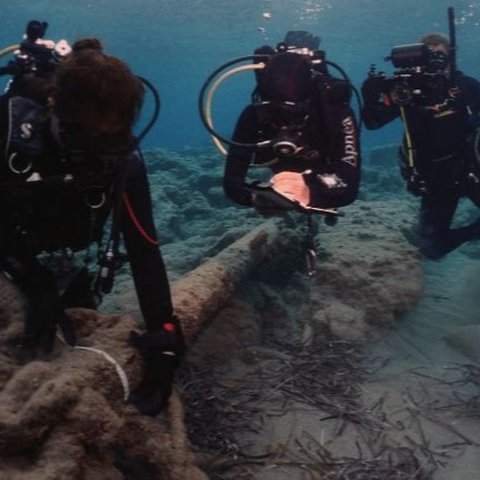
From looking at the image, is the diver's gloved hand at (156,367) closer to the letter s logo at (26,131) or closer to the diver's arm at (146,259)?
the diver's arm at (146,259)

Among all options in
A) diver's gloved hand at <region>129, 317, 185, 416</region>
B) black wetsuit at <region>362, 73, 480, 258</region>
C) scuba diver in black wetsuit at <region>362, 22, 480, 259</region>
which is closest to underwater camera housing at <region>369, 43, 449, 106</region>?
scuba diver in black wetsuit at <region>362, 22, 480, 259</region>

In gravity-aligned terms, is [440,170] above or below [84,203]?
below

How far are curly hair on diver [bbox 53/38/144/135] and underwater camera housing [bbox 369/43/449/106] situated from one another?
13.9ft

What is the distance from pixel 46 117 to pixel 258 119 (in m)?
2.24

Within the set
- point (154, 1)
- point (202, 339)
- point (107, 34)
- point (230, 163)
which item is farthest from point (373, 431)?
point (107, 34)

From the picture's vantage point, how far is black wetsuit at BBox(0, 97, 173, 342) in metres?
2.82

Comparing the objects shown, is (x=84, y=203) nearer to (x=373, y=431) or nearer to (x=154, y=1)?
(x=373, y=431)

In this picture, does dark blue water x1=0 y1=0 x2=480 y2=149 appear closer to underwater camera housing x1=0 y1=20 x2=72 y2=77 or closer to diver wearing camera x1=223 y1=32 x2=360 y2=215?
diver wearing camera x1=223 y1=32 x2=360 y2=215

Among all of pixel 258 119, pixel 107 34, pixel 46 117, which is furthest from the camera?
pixel 107 34

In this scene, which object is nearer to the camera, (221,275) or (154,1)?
(221,275)

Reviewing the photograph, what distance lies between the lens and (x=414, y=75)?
598cm

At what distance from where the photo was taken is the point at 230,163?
193 inches

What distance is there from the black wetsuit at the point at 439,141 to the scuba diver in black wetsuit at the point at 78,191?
4.18m

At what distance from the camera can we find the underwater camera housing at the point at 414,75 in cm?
588
